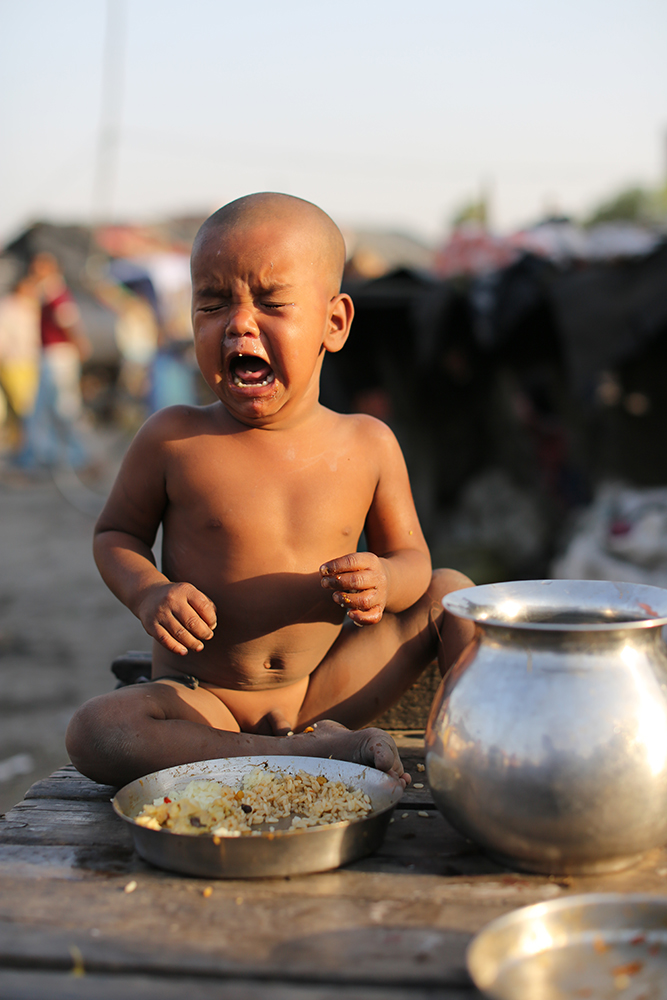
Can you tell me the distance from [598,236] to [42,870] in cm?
593

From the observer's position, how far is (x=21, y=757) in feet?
10.6

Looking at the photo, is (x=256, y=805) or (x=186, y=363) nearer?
(x=256, y=805)

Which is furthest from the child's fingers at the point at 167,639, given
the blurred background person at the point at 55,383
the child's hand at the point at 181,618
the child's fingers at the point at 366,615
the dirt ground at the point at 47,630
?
the blurred background person at the point at 55,383

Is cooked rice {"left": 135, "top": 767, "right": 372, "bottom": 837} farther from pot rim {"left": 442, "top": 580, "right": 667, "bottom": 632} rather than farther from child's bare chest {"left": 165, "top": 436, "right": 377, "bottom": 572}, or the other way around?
child's bare chest {"left": 165, "top": 436, "right": 377, "bottom": 572}

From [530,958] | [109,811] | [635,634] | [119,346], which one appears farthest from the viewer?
[119,346]

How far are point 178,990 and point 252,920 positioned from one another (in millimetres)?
158

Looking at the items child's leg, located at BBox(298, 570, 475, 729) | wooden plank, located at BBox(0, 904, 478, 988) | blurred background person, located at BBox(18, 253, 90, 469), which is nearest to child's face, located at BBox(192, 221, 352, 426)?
child's leg, located at BBox(298, 570, 475, 729)

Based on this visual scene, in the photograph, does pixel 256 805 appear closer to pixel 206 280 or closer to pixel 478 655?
pixel 478 655

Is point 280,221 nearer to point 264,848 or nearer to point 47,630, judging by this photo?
point 264,848

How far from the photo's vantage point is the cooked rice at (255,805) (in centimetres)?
133

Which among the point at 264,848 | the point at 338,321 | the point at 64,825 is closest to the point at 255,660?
the point at 64,825

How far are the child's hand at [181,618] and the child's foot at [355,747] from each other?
0.29 meters

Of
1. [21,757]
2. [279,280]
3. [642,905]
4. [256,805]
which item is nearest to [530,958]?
[642,905]

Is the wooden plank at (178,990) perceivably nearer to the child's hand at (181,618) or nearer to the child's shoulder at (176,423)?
the child's hand at (181,618)
